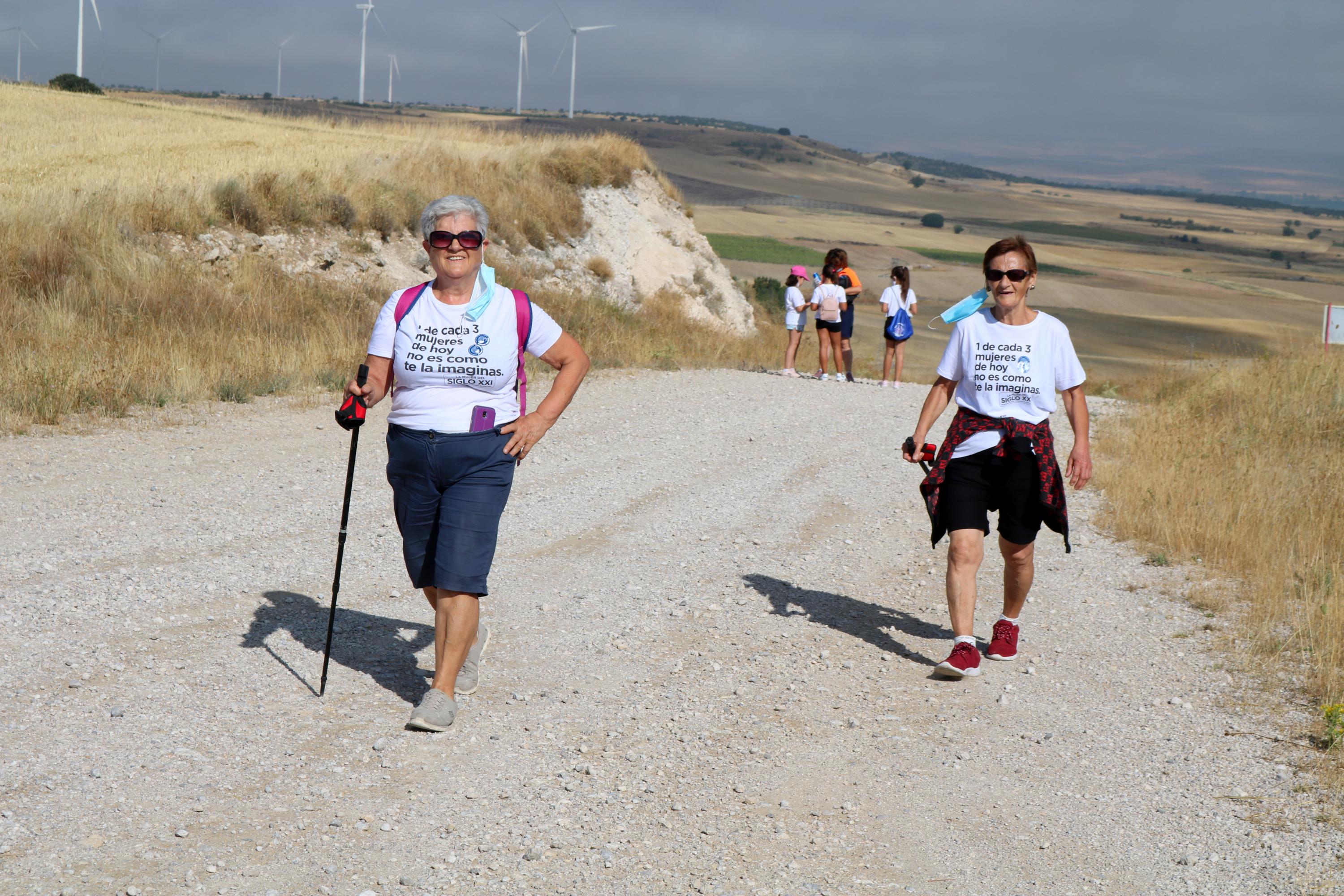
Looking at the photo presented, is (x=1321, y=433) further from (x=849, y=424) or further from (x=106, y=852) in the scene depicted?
(x=106, y=852)

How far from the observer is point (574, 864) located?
3879 millimetres

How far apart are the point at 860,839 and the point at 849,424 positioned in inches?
376

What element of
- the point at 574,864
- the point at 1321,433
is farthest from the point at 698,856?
the point at 1321,433

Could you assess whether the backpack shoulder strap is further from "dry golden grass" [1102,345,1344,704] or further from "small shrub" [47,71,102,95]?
"small shrub" [47,71,102,95]

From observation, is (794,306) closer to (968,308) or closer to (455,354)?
(968,308)

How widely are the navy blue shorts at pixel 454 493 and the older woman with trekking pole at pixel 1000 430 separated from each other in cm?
206

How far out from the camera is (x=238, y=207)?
1884 centimetres

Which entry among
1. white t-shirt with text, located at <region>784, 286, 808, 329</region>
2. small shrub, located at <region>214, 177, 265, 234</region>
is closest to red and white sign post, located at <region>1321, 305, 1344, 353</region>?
white t-shirt with text, located at <region>784, 286, 808, 329</region>

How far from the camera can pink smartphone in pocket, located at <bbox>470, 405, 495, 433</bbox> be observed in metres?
4.64

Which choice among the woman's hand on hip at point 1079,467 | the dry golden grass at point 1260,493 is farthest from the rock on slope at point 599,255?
the woman's hand on hip at point 1079,467

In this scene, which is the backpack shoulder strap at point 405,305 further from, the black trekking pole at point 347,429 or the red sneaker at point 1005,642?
the red sneaker at point 1005,642

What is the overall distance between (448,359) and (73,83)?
67887mm

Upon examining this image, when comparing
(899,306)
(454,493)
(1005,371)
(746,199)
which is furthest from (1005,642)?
(746,199)

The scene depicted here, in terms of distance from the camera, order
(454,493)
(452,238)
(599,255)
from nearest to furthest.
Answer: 1. (452,238)
2. (454,493)
3. (599,255)
